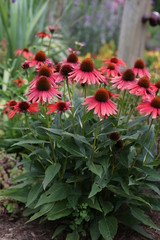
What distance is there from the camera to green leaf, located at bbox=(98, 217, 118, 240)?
184cm

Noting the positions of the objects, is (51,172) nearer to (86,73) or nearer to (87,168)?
(87,168)

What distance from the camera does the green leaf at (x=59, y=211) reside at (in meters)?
1.84

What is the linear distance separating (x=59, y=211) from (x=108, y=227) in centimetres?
28

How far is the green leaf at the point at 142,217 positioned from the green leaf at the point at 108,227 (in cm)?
11

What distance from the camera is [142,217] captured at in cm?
189

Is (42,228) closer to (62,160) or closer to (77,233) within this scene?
(77,233)

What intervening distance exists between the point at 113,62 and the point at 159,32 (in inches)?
399

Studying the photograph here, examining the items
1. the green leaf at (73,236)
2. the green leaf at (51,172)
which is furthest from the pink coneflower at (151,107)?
the green leaf at (73,236)

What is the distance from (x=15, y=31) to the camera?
475 cm

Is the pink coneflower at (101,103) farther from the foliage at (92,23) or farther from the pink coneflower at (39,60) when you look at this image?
the foliage at (92,23)

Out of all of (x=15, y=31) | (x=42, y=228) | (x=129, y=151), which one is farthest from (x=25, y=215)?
(x=15, y=31)

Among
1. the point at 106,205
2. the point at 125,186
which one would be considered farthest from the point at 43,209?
the point at 125,186

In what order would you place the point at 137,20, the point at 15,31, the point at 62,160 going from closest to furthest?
the point at 62,160 → the point at 137,20 → the point at 15,31

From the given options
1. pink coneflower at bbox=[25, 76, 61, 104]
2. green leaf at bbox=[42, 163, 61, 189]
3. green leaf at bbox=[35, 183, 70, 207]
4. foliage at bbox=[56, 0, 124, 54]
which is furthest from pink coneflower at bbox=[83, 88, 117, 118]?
foliage at bbox=[56, 0, 124, 54]
